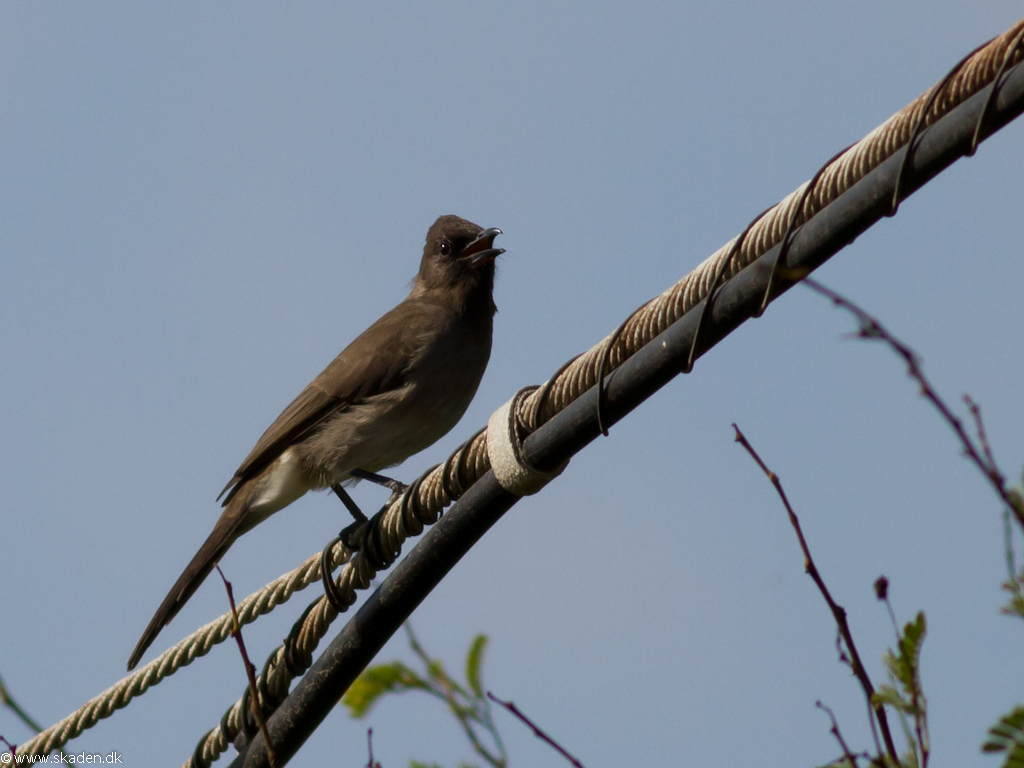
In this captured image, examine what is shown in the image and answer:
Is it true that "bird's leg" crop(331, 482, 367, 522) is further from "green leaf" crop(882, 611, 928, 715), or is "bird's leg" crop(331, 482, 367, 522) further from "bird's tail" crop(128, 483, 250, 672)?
"green leaf" crop(882, 611, 928, 715)

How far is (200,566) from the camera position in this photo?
264 inches

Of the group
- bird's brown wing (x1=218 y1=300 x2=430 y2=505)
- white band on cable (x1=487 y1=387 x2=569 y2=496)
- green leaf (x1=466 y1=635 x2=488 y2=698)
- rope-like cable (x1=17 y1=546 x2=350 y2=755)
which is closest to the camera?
green leaf (x1=466 y1=635 x2=488 y2=698)

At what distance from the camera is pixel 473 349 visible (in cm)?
787

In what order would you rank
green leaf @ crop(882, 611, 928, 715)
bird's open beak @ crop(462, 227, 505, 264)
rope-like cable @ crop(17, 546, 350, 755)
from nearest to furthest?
green leaf @ crop(882, 611, 928, 715) < rope-like cable @ crop(17, 546, 350, 755) < bird's open beak @ crop(462, 227, 505, 264)

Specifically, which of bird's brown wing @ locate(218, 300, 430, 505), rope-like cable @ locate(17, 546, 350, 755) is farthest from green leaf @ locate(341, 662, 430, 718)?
bird's brown wing @ locate(218, 300, 430, 505)

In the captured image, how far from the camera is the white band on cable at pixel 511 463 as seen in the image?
3.60 m

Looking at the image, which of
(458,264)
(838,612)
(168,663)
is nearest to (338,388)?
(458,264)

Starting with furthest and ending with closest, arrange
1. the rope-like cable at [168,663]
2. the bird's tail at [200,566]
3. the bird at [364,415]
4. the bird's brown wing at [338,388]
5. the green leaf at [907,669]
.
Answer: the bird's brown wing at [338,388] < the bird at [364,415] < the bird's tail at [200,566] < the rope-like cable at [168,663] < the green leaf at [907,669]

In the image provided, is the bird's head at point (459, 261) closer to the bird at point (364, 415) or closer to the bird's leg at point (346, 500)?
the bird at point (364, 415)

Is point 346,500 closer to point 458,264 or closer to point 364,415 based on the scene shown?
point 364,415

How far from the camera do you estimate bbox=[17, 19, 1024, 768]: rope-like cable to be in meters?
2.70

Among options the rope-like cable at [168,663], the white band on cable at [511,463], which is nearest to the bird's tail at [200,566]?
the rope-like cable at [168,663]

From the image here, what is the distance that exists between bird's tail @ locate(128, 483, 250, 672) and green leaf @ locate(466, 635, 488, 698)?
353cm

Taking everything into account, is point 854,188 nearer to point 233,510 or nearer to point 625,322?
point 625,322
